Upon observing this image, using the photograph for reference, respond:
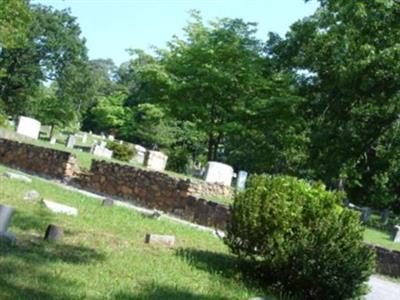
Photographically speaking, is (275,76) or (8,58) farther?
(8,58)

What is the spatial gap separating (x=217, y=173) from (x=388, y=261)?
835 cm

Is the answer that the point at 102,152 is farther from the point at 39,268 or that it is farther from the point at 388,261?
the point at 39,268

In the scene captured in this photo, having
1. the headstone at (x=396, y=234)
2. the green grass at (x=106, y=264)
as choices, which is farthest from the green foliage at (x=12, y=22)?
the green grass at (x=106, y=264)

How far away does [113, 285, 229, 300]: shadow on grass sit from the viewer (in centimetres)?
585

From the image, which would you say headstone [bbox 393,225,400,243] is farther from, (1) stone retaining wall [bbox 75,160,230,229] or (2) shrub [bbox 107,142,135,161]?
(2) shrub [bbox 107,142,135,161]

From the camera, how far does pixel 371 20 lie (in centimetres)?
2211

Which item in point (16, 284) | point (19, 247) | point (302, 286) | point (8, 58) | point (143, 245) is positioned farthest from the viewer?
point (8, 58)

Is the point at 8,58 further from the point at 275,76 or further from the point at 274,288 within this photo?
the point at 274,288

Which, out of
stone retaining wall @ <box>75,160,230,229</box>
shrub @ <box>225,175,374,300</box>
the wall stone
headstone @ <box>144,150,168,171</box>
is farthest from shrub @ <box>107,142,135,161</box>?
shrub @ <box>225,175,374,300</box>

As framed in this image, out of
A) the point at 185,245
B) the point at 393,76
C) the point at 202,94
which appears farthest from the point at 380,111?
the point at 185,245

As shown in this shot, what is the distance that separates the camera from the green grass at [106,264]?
18.8ft

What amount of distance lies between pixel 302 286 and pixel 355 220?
3.86 feet

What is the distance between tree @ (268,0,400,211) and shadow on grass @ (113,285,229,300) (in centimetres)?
1691

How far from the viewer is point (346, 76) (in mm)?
24062
